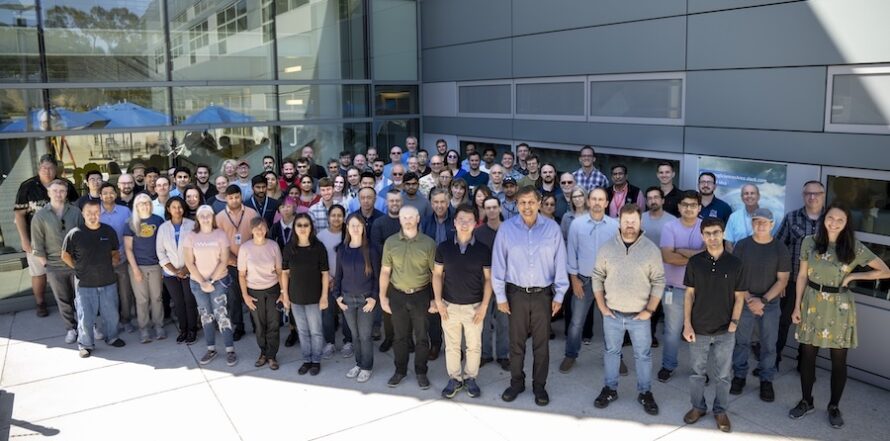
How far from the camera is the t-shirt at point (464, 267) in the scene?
591 centimetres

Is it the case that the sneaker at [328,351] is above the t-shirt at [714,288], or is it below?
below

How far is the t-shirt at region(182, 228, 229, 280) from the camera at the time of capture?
7.02m

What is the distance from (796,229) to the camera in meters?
6.32

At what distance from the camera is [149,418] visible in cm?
596

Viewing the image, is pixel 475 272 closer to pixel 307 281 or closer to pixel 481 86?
pixel 307 281

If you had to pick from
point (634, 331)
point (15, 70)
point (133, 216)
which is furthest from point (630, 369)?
point (15, 70)

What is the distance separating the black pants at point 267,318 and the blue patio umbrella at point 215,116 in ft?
17.0

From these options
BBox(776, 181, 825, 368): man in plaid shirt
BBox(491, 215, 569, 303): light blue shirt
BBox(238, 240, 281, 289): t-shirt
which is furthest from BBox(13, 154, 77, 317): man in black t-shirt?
BBox(776, 181, 825, 368): man in plaid shirt

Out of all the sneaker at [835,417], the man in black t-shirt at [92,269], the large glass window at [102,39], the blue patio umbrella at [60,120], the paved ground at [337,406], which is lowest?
the paved ground at [337,406]

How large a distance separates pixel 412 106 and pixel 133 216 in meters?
6.77

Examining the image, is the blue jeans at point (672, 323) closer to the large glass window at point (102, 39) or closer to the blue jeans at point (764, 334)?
the blue jeans at point (764, 334)

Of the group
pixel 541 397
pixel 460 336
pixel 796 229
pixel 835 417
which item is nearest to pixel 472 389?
pixel 460 336

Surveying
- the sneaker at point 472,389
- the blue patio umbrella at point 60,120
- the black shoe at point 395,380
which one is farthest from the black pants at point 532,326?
the blue patio umbrella at point 60,120

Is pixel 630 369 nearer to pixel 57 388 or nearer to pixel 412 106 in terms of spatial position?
pixel 57 388
